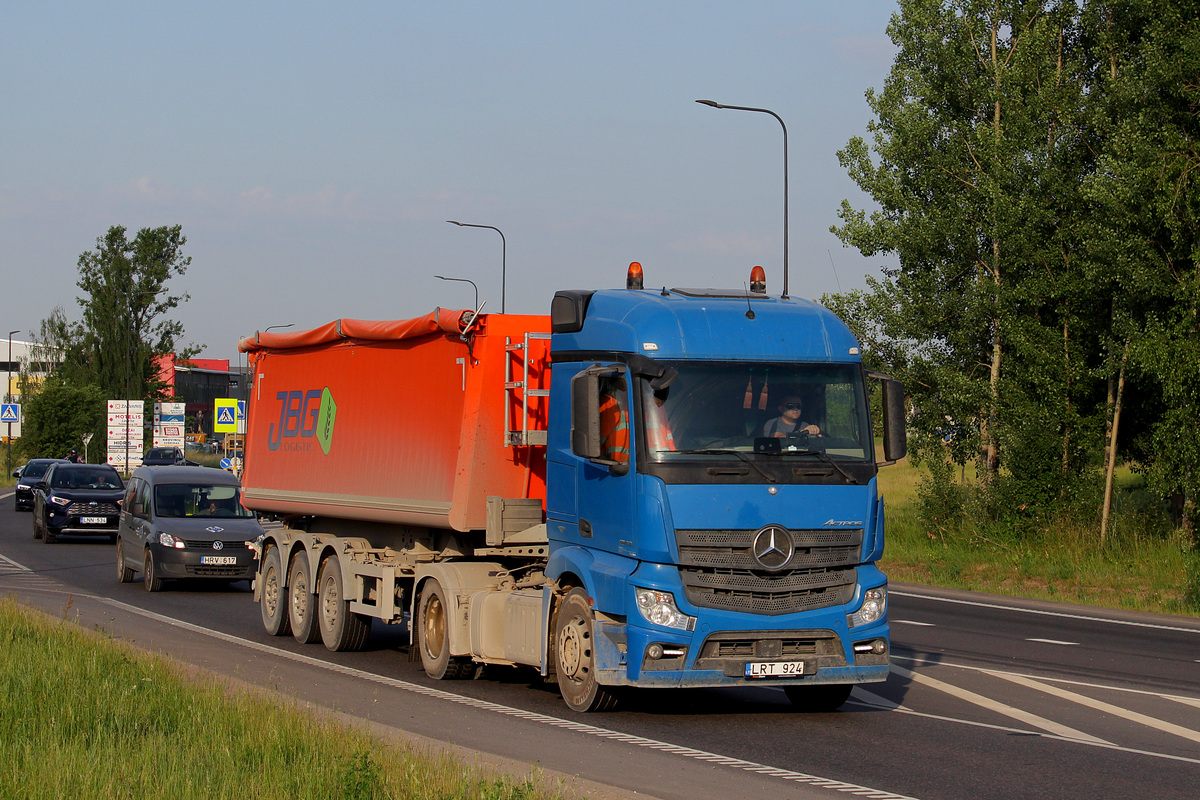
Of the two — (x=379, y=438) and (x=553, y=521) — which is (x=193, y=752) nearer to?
(x=553, y=521)

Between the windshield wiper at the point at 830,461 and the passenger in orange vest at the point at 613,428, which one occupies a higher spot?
the passenger in orange vest at the point at 613,428

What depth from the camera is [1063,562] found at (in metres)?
25.7

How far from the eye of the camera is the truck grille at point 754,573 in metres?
10.2

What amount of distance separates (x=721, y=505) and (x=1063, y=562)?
57.0ft

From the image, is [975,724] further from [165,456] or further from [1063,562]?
[165,456]

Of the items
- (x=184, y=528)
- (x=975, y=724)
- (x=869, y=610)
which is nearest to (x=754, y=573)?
(x=869, y=610)

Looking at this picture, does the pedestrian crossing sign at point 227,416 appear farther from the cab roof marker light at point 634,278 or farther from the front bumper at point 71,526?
the cab roof marker light at point 634,278

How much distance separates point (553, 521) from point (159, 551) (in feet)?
37.9

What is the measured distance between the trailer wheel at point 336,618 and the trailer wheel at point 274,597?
3.07 ft

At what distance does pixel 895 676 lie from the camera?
13.4 meters

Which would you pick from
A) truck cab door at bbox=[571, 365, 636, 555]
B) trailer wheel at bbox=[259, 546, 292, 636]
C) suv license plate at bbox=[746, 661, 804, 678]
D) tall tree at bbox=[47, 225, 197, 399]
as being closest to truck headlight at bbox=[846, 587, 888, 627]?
suv license plate at bbox=[746, 661, 804, 678]

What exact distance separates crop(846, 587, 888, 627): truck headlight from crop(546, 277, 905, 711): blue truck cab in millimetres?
13

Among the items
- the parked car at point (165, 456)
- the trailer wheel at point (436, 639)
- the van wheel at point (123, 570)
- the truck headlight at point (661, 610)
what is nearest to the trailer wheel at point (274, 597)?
the trailer wheel at point (436, 639)

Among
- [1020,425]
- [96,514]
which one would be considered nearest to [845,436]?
[1020,425]
